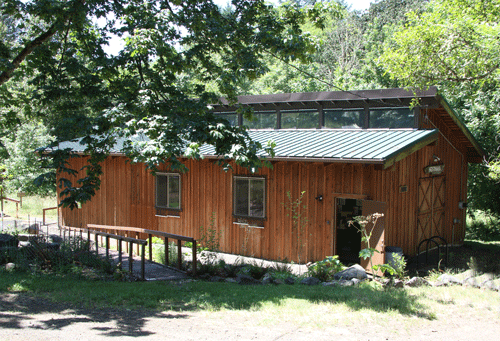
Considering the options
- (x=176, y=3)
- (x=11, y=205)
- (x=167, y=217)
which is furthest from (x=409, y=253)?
(x=11, y=205)

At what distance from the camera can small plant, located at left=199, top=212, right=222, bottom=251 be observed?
1223 centimetres

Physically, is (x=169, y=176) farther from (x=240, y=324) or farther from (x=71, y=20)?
(x=240, y=324)

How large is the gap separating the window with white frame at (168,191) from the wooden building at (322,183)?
3cm

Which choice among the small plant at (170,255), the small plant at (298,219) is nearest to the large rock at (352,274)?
the small plant at (298,219)

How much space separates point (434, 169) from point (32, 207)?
2020 cm

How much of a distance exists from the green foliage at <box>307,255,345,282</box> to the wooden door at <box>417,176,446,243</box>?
379 cm

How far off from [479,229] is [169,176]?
502 inches

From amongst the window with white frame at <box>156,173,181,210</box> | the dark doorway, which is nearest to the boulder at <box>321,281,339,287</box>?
the dark doorway

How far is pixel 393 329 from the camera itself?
5.67 metres

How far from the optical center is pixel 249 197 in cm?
1195

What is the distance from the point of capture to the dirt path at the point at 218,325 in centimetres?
532

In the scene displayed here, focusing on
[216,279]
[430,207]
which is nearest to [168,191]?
[216,279]

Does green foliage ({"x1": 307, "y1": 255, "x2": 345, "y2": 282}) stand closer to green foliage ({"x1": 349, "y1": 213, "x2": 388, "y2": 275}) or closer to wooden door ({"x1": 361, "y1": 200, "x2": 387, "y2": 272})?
→ green foliage ({"x1": 349, "y1": 213, "x2": 388, "y2": 275})

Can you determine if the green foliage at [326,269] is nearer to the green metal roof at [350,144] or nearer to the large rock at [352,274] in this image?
the large rock at [352,274]
